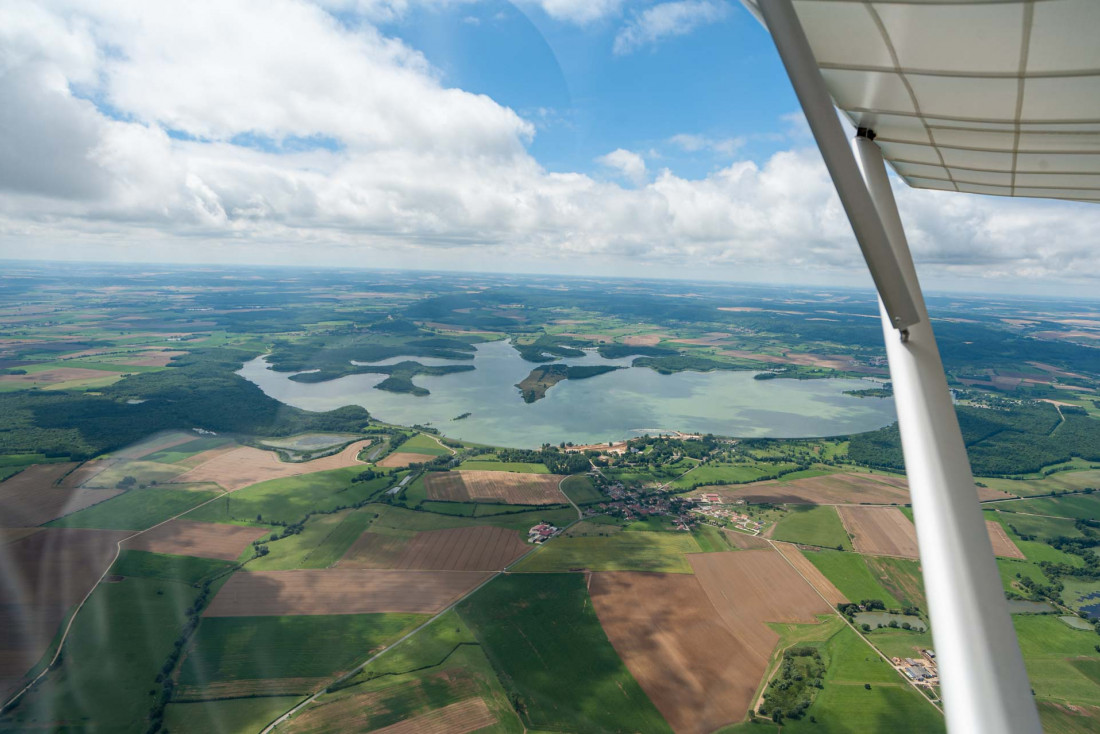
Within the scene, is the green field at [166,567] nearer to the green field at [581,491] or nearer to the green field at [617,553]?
the green field at [617,553]

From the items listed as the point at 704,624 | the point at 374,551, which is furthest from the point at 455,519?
the point at 704,624

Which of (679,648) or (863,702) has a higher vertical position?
(863,702)

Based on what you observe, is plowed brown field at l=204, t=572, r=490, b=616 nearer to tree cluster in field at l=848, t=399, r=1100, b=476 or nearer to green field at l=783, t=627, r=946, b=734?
green field at l=783, t=627, r=946, b=734

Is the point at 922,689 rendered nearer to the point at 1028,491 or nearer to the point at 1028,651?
the point at 1028,651

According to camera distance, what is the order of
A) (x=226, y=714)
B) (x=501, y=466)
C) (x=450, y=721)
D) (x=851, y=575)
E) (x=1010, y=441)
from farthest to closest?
1. (x=1010, y=441)
2. (x=501, y=466)
3. (x=851, y=575)
4. (x=226, y=714)
5. (x=450, y=721)

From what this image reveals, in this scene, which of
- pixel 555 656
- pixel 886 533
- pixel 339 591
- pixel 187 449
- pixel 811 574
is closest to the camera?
pixel 555 656

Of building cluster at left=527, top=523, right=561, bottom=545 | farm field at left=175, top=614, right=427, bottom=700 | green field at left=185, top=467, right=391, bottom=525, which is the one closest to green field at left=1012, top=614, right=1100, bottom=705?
building cluster at left=527, top=523, right=561, bottom=545

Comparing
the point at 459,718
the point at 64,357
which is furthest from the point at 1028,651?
the point at 64,357

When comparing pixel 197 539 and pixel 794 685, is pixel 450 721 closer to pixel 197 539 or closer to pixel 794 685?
pixel 794 685
